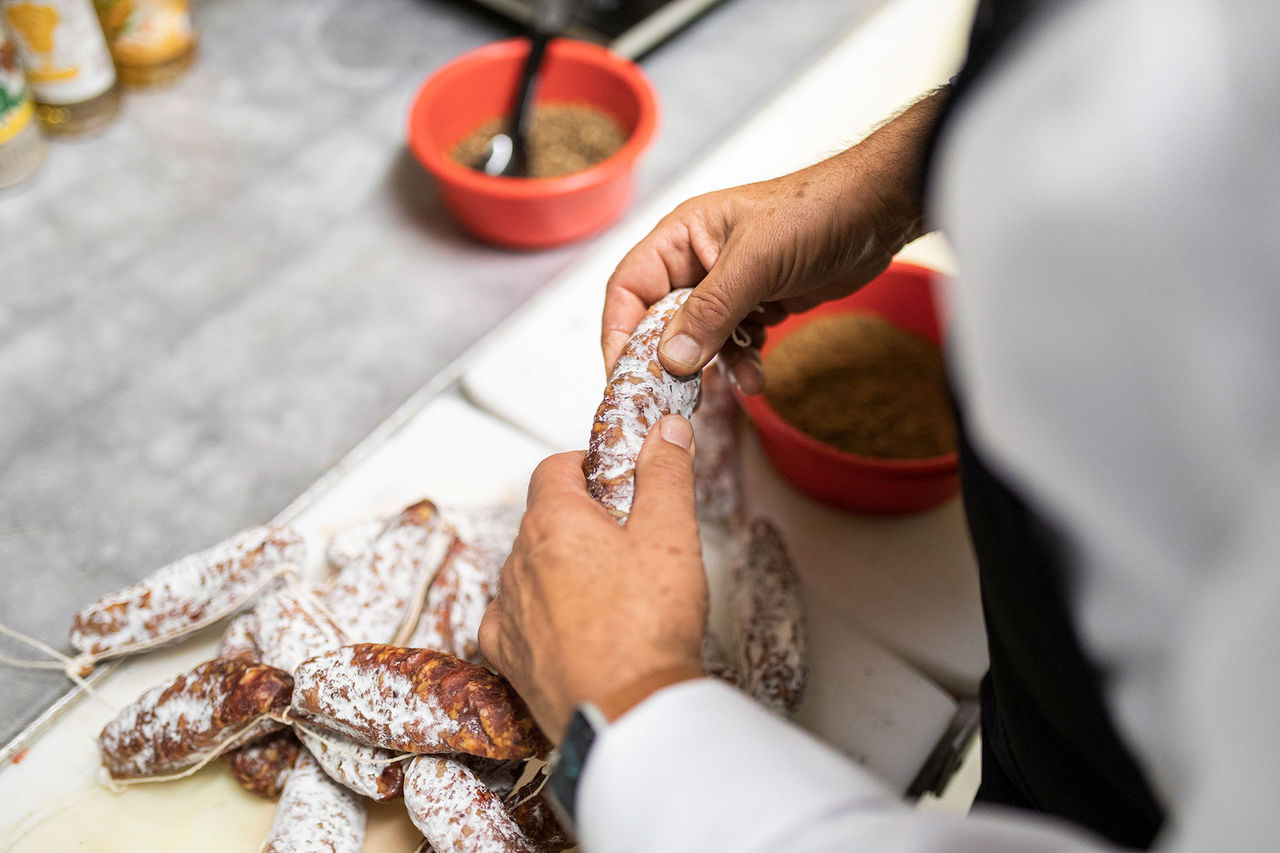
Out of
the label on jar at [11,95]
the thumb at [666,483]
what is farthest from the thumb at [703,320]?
the label on jar at [11,95]

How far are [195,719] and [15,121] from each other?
3.56ft

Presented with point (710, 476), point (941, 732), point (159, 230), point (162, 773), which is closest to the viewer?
point (162, 773)

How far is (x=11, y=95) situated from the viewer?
52.0 inches

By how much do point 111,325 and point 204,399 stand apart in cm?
22

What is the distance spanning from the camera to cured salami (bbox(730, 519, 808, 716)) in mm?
914

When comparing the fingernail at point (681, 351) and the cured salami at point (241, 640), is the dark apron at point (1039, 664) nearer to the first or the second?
the fingernail at point (681, 351)

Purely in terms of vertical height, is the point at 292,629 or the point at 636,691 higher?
the point at 636,691

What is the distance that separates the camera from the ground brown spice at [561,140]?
1461 mm

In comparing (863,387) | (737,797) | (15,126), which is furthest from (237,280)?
(737,797)

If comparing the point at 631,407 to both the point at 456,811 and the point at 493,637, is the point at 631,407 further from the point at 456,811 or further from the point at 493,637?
the point at 456,811

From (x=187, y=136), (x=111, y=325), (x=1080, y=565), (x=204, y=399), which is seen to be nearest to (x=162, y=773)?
(x=204, y=399)

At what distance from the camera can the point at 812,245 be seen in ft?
2.93

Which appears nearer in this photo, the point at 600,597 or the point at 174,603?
the point at 600,597

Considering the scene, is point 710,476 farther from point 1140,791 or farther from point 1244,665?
point 1244,665
